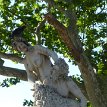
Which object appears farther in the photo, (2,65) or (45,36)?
(45,36)

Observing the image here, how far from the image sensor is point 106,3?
14984mm

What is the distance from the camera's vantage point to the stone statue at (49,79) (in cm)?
733

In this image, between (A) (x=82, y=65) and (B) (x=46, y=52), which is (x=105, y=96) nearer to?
(A) (x=82, y=65)

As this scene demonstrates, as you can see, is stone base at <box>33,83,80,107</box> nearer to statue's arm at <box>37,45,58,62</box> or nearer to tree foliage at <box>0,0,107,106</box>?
statue's arm at <box>37,45,58,62</box>

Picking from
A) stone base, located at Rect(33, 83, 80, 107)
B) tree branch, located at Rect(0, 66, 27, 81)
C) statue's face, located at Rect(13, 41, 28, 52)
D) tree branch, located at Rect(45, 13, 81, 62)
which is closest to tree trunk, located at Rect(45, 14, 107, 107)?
tree branch, located at Rect(45, 13, 81, 62)

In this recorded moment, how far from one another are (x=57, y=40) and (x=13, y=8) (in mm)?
2218

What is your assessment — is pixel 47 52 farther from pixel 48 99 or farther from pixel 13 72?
pixel 13 72

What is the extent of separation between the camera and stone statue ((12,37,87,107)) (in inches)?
289

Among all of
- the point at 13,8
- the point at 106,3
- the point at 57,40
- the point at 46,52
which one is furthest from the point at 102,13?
the point at 46,52

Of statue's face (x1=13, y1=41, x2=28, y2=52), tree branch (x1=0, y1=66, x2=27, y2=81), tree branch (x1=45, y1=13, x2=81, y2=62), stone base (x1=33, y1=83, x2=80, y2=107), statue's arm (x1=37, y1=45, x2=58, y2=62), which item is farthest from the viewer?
tree branch (x1=0, y1=66, x2=27, y2=81)

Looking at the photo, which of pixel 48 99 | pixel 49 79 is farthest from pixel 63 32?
pixel 48 99

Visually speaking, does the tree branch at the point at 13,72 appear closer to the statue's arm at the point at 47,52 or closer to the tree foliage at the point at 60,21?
the tree foliage at the point at 60,21

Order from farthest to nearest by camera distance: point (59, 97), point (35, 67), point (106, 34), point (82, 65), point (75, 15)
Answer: point (106, 34) → point (75, 15) → point (82, 65) → point (35, 67) → point (59, 97)

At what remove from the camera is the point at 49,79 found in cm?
759
